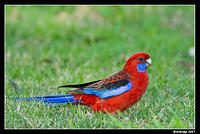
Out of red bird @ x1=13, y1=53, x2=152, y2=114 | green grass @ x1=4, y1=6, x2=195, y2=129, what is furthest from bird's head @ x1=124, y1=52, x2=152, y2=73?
green grass @ x1=4, y1=6, x2=195, y2=129

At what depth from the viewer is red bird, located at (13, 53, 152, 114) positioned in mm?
2949

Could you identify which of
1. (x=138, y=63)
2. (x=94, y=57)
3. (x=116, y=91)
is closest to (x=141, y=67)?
(x=138, y=63)

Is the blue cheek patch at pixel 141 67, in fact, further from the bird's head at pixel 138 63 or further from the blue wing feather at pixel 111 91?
the blue wing feather at pixel 111 91

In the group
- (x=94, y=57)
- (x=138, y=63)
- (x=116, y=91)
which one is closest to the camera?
(x=116, y=91)

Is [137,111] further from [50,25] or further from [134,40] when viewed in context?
[50,25]

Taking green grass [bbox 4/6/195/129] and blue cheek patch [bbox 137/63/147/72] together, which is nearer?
green grass [bbox 4/6/195/129]

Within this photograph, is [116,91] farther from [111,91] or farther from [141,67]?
[141,67]

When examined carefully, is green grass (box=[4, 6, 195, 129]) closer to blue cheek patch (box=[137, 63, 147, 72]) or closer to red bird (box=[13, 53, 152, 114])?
red bird (box=[13, 53, 152, 114])

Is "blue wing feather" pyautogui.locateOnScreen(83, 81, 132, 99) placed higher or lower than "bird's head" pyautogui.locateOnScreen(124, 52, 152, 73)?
lower

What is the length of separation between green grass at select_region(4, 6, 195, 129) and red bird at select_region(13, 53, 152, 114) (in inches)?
4.4

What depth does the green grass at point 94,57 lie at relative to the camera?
2904 millimetres

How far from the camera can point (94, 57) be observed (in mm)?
5367

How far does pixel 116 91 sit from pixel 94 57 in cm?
246

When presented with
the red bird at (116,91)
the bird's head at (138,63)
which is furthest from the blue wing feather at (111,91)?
the bird's head at (138,63)
